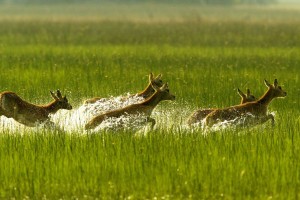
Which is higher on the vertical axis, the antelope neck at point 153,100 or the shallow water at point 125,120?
the antelope neck at point 153,100

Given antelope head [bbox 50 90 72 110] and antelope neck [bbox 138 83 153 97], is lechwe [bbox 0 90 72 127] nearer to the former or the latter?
antelope head [bbox 50 90 72 110]

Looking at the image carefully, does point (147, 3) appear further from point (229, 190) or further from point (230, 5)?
point (229, 190)

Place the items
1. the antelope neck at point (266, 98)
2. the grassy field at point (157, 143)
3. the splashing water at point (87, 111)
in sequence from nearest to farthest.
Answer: the grassy field at point (157, 143) < the antelope neck at point (266, 98) < the splashing water at point (87, 111)

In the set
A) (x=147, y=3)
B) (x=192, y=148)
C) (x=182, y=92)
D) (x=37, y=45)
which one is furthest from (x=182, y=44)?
(x=147, y=3)

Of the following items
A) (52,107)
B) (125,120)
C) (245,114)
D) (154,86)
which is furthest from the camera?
(154,86)

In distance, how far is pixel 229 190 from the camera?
11188mm

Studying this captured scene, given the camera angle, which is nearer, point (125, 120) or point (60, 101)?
point (125, 120)

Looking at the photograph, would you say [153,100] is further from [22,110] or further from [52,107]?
[22,110]

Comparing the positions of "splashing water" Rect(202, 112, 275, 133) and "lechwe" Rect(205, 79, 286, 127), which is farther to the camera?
"lechwe" Rect(205, 79, 286, 127)

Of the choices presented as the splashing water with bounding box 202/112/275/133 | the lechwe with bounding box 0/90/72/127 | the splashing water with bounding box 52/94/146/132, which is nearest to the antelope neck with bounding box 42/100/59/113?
the lechwe with bounding box 0/90/72/127

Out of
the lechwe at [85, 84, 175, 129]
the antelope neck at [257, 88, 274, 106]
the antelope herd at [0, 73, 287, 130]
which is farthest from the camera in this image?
the antelope neck at [257, 88, 274, 106]

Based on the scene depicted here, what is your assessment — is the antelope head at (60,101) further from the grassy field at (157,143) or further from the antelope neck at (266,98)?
the antelope neck at (266,98)

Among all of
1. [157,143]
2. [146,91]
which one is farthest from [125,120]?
[146,91]

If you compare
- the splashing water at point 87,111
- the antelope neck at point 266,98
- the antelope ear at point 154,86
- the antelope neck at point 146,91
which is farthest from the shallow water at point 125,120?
the antelope neck at point 266,98
